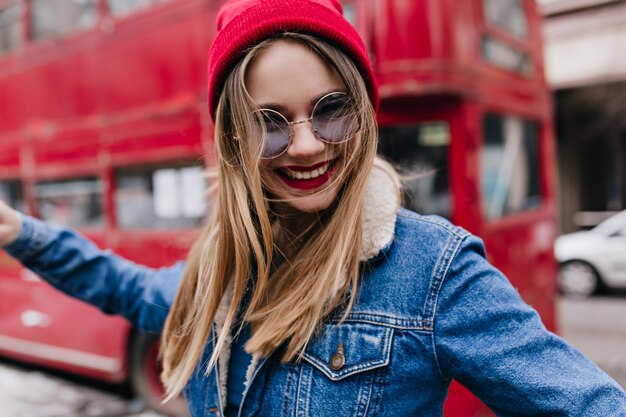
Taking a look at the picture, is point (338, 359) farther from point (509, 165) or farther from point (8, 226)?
point (509, 165)

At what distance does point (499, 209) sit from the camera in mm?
3832

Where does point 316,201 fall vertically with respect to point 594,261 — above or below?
above

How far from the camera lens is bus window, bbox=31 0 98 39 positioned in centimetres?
495

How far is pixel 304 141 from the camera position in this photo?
1.21 m

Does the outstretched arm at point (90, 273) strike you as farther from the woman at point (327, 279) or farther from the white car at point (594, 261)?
the white car at point (594, 261)

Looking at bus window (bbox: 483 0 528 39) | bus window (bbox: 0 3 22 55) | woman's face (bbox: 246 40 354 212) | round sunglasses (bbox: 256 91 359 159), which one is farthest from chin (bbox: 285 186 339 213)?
bus window (bbox: 0 3 22 55)

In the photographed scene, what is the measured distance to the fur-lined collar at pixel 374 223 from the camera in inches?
46.6

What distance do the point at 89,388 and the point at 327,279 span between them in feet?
17.2

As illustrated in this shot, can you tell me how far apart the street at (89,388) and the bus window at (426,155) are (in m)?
3.03

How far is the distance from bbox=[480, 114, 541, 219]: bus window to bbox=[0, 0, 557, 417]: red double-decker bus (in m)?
0.02

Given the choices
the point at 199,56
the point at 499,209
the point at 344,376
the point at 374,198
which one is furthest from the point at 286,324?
the point at 199,56

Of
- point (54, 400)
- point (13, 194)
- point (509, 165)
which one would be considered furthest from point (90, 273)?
point (13, 194)

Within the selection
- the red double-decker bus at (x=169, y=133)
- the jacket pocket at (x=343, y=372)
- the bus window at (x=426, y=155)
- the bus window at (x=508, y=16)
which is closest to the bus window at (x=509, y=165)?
the red double-decker bus at (x=169, y=133)

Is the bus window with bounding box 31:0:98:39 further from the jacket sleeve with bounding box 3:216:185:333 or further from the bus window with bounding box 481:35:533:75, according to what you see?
the jacket sleeve with bounding box 3:216:185:333
